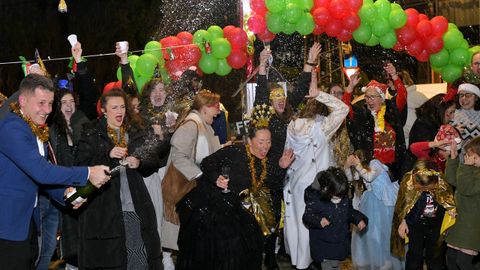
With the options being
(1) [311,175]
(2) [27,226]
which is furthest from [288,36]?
(2) [27,226]

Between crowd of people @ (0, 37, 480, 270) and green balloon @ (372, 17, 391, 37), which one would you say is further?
green balloon @ (372, 17, 391, 37)

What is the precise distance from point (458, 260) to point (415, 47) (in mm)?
3167

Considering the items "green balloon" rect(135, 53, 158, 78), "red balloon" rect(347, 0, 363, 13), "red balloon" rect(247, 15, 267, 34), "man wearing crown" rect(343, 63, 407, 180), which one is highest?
"red balloon" rect(347, 0, 363, 13)

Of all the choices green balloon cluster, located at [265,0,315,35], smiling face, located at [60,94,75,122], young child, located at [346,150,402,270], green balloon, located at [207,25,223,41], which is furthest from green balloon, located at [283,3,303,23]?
smiling face, located at [60,94,75,122]

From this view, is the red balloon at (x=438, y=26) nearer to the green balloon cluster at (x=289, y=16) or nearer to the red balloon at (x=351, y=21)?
the red balloon at (x=351, y=21)

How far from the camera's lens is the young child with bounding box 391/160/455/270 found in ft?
24.2

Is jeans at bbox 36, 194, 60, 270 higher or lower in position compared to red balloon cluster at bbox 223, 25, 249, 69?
lower

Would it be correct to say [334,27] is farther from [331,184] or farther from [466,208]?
[466,208]

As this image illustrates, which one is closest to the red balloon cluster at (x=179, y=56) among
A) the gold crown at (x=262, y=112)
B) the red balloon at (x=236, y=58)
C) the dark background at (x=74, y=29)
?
the red balloon at (x=236, y=58)

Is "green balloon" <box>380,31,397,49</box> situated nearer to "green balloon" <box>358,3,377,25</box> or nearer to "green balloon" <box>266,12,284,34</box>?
"green balloon" <box>358,3,377,25</box>

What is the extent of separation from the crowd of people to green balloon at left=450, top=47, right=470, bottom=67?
1.03 feet

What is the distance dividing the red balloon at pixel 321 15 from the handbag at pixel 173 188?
234 centimetres

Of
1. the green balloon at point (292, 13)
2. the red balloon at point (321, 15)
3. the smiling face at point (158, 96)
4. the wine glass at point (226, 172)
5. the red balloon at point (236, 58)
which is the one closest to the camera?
the wine glass at point (226, 172)

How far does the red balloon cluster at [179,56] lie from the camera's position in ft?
29.5
